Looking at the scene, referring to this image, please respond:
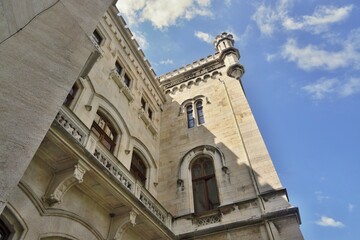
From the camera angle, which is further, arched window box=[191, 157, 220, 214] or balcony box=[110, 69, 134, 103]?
balcony box=[110, 69, 134, 103]

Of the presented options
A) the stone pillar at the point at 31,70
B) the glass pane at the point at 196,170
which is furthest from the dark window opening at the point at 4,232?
the glass pane at the point at 196,170

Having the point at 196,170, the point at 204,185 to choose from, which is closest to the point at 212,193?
the point at 204,185

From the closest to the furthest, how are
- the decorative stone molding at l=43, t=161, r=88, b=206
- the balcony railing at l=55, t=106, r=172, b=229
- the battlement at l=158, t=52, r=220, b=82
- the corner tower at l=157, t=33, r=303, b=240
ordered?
the decorative stone molding at l=43, t=161, r=88, b=206 < the balcony railing at l=55, t=106, r=172, b=229 < the corner tower at l=157, t=33, r=303, b=240 < the battlement at l=158, t=52, r=220, b=82

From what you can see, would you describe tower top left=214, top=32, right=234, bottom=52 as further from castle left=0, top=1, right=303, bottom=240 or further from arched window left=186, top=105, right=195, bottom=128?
arched window left=186, top=105, right=195, bottom=128

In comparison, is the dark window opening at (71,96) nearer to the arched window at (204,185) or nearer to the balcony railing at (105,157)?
the balcony railing at (105,157)

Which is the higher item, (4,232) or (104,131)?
(104,131)

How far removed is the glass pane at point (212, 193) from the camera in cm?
1102

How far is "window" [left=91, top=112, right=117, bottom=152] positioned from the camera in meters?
9.45

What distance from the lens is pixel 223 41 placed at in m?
19.4

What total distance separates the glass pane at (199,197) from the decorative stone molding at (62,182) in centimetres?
633

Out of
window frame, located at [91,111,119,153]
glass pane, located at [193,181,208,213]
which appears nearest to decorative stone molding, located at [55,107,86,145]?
window frame, located at [91,111,119,153]

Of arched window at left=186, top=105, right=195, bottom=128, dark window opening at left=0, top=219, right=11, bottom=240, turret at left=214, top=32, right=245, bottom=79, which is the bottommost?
dark window opening at left=0, top=219, right=11, bottom=240

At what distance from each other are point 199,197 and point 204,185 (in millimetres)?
597

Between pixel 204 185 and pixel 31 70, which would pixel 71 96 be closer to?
pixel 31 70
